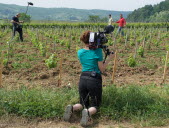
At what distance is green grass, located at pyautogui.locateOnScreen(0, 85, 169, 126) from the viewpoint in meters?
4.37

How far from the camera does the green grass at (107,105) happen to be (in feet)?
14.3

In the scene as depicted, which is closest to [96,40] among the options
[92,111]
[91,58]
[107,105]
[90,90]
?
[91,58]

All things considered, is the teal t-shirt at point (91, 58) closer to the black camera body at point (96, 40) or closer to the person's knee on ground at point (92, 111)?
the black camera body at point (96, 40)

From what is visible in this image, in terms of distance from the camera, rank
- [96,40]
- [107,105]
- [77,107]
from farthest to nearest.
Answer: [107,105]
[77,107]
[96,40]

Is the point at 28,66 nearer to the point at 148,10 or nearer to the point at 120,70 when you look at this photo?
the point at 120,70

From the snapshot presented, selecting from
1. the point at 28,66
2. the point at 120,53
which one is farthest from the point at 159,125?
the point at 120,53

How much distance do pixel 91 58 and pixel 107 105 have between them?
1.08 metres

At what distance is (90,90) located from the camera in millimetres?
4211

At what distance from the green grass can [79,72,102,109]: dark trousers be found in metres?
0.26

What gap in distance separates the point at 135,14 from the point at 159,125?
115 metres

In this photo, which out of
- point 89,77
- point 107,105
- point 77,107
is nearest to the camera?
point 89,77

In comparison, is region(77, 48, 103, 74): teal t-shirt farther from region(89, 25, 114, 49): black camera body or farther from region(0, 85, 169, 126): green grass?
region(0, 85, 169, 126): green grass

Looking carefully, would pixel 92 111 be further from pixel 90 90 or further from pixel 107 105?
pixel 107 105

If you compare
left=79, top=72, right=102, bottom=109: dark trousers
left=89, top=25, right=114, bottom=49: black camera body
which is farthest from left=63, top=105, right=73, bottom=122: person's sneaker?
left=89, top=25, right=114, bottom=49: black camera body
